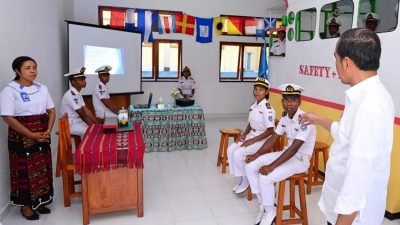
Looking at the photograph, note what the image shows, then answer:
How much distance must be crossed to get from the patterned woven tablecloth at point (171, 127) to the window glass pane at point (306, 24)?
1.93 metres

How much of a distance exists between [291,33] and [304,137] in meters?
2.48

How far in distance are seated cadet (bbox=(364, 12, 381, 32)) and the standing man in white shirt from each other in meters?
2.22

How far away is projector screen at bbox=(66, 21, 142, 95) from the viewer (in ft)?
17.6

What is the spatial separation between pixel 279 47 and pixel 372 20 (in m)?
2.01

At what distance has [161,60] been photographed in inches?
285

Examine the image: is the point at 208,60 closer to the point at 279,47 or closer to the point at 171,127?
the point at 279,47

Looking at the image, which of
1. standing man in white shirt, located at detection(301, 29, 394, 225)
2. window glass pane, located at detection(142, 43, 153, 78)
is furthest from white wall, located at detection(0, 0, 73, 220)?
standing man in white shirt, located at detection(301, 29, 394, 225)

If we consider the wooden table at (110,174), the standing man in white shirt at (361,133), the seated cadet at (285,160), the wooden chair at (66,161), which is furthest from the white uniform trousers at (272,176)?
the wooden chair at (66,161)

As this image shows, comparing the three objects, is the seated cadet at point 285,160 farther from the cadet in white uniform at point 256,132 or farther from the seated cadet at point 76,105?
the seated cadet at point 76,105

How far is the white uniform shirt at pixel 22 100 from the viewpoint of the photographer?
8.02ft

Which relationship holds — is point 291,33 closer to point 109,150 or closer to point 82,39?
point 109,150

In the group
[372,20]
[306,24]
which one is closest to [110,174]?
[372,20]

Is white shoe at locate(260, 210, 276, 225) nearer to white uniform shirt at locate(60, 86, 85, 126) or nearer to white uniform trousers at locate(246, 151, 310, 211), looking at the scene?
white uniform trousers at locate(246, 151, 310, 211)

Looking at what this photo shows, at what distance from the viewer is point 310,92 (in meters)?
4.00
